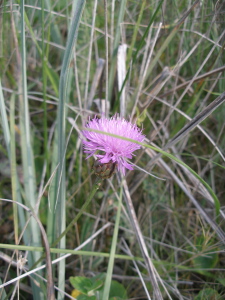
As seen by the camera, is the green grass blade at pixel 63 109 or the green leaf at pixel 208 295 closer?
the green grass blade at pixel 63 109

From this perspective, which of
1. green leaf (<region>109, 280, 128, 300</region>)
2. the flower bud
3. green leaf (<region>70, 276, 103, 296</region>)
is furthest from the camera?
green leaf (<region>109, 280, 128, 300</region>)

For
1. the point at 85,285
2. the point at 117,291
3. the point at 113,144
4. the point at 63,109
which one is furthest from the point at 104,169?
the point at 117,291

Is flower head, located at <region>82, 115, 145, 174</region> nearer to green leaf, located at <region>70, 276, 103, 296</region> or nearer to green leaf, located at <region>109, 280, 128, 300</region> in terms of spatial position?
green leaf, located at <region>70, 276, 103, 296</region>

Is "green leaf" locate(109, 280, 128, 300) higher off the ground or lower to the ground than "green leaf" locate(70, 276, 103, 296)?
lower

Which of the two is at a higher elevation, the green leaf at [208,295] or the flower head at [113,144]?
the flower head at [113,144]

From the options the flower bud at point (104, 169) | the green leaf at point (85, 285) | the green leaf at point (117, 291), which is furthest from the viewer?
the green leaf at point (117, 291)

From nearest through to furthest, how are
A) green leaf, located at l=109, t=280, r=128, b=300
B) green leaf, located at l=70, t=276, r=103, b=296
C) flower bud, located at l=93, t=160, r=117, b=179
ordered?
flower bud, located at l=93, t=160, r=117, b=179 < green leaf, located at l=70, t=276, r=103, b=296 < green leaf, located at l=109, t=280, r=128, b=300

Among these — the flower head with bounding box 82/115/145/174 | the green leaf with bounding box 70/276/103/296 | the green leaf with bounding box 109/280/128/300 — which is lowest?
the green leaf with bounding box 109/280/128/300

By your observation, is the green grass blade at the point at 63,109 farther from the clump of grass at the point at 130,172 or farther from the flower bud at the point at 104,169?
the flower bud at the point at 104,169

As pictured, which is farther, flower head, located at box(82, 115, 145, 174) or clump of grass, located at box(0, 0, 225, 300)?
clump of grass, located at box(0, 0, 225, 300)

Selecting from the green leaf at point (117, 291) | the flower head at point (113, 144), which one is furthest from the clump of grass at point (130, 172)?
the flower head at point (113, 144)

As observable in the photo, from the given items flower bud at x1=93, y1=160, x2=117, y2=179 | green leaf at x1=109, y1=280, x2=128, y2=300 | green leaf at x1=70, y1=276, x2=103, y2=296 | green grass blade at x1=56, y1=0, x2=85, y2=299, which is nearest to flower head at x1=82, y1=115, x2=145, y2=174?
flower bud at x1=93, y1=160, x2=117, y2=179

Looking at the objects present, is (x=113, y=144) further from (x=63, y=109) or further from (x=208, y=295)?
(x=208, y=295)
